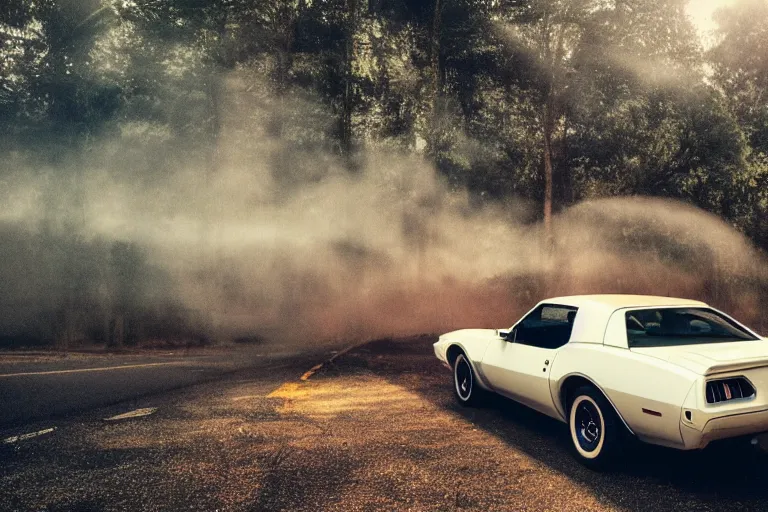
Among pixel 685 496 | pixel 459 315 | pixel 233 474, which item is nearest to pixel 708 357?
pixel 685 496

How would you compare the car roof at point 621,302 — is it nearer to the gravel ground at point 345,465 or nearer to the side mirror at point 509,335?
the side mirror at point 509,335

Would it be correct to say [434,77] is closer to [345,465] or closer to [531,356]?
[531,356]

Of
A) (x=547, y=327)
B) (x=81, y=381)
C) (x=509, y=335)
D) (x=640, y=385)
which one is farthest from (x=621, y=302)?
(x=81, y=381)

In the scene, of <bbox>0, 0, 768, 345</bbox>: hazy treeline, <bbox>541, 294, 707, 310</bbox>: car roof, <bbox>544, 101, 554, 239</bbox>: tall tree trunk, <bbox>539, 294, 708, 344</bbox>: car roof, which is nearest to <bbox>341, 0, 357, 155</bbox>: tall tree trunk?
<bbox>0, 0, 768, 345</bbox>: hazy treeline

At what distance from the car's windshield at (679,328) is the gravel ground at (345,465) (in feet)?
3.13

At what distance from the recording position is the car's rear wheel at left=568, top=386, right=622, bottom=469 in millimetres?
4164

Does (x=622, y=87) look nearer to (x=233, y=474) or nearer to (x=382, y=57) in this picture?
(x=382, y=57)

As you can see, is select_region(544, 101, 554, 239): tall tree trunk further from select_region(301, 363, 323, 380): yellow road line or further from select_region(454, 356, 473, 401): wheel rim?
select_region(454, 356, 473, 401): wheel rim

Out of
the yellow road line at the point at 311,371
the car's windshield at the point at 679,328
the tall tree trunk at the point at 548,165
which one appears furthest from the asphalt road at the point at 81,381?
the tall tree trunk at the point at 548,165

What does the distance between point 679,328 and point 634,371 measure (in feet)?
2.87

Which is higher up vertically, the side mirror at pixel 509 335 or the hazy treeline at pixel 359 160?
the hazy treeline at pixel 359 160

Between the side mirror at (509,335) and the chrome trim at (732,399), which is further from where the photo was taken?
the side mirror at (509,335)

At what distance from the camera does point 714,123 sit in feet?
60.1

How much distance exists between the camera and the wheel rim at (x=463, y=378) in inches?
250
